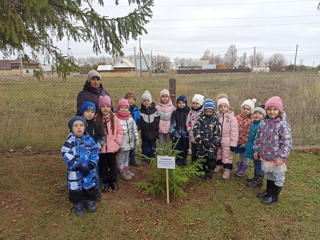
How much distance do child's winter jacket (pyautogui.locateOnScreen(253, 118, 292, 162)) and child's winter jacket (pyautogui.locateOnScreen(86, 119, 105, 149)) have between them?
103 inches

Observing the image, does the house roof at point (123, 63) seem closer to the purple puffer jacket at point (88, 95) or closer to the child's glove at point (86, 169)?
the purple puffer jacket at point (88, 95)

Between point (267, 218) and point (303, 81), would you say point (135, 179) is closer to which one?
point (267, 218)

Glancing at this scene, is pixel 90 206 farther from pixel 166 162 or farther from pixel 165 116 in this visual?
pixel 165 116

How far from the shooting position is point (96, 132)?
350 centimetres

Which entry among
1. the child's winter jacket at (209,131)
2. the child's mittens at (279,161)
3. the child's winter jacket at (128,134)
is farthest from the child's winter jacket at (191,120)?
the child's mittens at (279,161)

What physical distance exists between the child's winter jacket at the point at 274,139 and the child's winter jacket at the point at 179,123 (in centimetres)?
164

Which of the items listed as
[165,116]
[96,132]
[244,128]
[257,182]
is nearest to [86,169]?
[96,132]

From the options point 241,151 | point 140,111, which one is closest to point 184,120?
point 140,111

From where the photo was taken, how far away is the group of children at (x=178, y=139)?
10.4ft

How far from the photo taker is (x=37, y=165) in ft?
16.4

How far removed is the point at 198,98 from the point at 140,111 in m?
1.30

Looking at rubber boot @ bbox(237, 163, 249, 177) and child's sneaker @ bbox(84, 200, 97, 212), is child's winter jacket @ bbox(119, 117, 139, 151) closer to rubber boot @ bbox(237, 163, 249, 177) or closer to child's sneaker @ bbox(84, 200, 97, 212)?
child's sneaker @ bbox(84, 200, 97, 212)

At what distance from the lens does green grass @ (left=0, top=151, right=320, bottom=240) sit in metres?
2.95

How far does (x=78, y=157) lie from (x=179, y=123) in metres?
2.37
